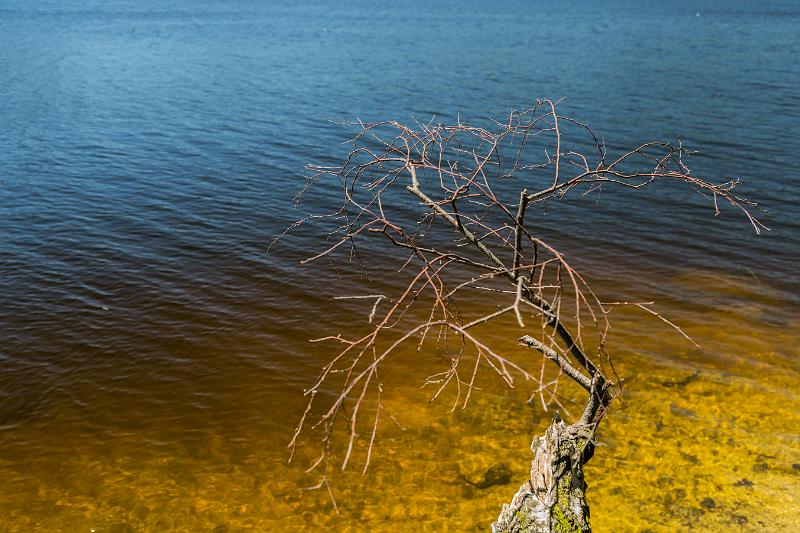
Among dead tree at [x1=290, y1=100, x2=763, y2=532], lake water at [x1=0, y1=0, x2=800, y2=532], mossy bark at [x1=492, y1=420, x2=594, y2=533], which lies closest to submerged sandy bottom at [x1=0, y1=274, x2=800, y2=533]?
lake water at [x1=0, y1=0, x2=800, y2=532]

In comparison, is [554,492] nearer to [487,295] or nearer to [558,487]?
[558,487]

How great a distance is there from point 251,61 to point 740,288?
144 ft

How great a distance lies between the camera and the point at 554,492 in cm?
711

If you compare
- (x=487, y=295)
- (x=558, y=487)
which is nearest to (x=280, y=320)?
(x=487, y=295)

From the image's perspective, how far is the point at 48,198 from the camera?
2308 cm

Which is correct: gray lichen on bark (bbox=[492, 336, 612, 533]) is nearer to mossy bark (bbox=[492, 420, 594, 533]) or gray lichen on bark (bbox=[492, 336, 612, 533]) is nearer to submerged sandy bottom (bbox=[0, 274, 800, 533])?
mossy bark (bbox=[492, 420, 594, 533])

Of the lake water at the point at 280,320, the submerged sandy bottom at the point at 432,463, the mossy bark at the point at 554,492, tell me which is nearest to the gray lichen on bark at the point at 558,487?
the mossy bark at the point at 554,492

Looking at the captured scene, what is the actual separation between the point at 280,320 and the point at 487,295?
5.04 meters

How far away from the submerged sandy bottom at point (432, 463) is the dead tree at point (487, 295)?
1.90ft

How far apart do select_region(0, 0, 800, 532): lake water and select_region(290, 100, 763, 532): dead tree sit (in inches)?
33.5

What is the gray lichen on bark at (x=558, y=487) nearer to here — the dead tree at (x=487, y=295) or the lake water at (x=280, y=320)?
the dead tree at (x=487, y=295)

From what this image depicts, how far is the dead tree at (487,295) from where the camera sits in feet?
19.0

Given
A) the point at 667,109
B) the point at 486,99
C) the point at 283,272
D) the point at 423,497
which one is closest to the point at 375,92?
the point at 486,99

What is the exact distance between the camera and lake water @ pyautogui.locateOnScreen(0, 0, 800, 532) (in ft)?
33.6
